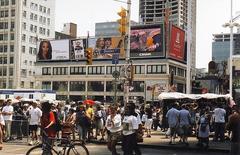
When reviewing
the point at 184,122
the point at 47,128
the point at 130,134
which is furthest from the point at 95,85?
the point at 47,128

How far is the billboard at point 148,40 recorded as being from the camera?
10525 cm

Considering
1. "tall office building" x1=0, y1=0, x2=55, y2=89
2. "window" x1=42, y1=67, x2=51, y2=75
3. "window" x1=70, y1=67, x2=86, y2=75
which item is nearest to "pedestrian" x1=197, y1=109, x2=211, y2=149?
"window" x1=70, y1=67, x2=86, y2=75

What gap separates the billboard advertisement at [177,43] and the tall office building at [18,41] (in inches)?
1600

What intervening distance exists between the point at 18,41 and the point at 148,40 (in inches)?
1555

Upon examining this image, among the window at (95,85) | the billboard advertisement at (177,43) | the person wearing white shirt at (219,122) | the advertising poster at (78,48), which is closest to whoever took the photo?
the person wearing white shirt at (219,122)

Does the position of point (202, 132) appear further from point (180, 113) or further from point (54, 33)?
point (54, 33)

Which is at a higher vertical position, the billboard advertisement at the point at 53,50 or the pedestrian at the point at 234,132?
the billboard advertisement at the point at 53,50

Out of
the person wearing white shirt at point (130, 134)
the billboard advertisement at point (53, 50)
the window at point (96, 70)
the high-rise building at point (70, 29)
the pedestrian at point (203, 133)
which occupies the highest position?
the high-rise building at point (70, 29)

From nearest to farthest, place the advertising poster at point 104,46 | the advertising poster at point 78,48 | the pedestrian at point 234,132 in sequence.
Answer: the pedestrian at point 234,132
the advertising poster at point 104,46
the advertising poster at point 78,48

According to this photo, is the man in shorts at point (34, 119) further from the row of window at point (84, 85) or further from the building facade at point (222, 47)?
the building facade at point (222, 47)

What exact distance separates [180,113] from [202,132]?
1.88m

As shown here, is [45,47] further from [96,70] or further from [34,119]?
[34,119]

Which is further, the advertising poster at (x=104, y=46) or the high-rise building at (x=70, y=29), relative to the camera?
the high-rise building at (x=70, y=29)

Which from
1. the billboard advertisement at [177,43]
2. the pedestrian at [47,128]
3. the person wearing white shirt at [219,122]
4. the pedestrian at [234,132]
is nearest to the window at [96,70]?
the billboard advertisement at [177,43]
